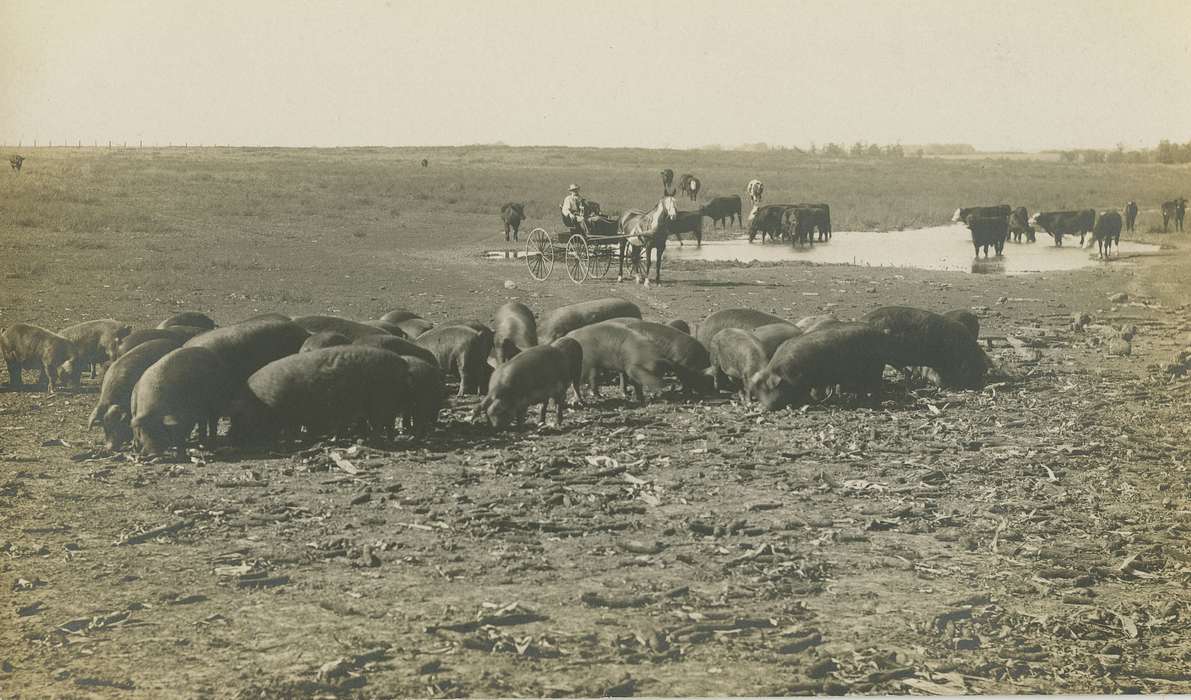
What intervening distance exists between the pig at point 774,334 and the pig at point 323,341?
4.35 meters

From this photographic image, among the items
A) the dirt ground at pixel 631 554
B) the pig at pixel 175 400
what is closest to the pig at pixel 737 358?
the dirt ground at pixel 631 554

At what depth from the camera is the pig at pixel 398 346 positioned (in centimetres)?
1009

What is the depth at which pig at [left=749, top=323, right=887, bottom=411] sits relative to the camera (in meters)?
10.1

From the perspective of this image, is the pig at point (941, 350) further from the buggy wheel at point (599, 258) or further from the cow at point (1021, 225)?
the cow at point (1021, 225)

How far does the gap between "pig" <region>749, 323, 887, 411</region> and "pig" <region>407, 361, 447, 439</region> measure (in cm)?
316

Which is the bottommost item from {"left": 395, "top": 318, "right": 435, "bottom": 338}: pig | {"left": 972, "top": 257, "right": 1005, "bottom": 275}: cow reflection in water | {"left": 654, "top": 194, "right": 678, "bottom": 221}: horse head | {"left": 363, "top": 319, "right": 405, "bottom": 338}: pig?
{"left": 395, "top": 318, "right": 435, "bottom": 338}: pig

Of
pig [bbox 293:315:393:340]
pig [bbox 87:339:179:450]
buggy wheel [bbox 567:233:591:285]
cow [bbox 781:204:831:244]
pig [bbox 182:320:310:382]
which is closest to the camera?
pig [bbox 87:339:179:450]

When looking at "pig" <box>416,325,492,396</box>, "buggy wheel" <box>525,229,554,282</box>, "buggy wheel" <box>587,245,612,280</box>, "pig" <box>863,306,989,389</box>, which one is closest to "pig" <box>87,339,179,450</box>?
"pig" <box>416,325,492,396</box>

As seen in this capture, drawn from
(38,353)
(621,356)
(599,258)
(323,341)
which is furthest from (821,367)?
(599,258)

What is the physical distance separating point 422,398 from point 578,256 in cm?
1257

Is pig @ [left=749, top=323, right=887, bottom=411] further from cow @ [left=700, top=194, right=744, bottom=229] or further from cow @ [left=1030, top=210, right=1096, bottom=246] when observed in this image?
cow @ [left=700, top=194, right=744, bottom=229]

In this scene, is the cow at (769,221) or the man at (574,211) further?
the cow at (769,221)

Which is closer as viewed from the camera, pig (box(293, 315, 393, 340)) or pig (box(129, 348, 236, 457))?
pig (box(129, 348, 236, 457))

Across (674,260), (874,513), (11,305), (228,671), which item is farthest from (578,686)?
(674,260)
